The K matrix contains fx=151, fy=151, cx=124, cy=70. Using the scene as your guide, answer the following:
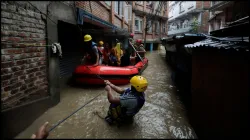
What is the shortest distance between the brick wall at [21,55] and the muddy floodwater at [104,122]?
589mm

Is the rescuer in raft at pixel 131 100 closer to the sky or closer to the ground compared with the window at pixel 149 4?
closer to the ground

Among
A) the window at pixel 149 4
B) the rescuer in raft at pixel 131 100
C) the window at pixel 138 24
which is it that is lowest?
the rescuer in raft at pixel 131 100

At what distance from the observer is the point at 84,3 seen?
215 inches

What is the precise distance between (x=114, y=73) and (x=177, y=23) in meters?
28.9

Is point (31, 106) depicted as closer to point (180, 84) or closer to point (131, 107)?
point (131, 107)

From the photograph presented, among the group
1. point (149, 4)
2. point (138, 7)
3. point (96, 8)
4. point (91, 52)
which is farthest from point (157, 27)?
point (91, 52)

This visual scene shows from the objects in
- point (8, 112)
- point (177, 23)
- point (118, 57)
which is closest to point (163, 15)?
point (177, 23)

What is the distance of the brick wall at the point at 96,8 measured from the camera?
A: 5.33 m

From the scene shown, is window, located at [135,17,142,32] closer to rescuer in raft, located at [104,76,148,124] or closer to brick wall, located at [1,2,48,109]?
brick wall, located at [1,2,48,109]

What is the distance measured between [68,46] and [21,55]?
11.8 ft

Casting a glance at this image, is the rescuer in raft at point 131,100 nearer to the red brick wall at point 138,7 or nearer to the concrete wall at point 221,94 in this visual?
the concrete wall at point 221,94

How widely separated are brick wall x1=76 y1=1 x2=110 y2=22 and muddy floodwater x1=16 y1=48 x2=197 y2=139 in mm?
3012

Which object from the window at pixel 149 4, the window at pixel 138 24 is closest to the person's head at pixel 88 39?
the window at pixel 138 24

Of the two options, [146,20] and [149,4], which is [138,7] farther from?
[149,4]
